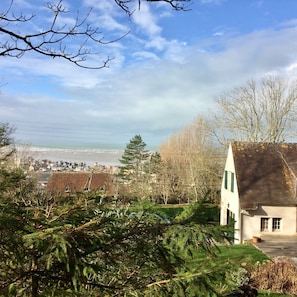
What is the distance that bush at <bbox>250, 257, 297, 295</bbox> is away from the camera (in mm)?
11430

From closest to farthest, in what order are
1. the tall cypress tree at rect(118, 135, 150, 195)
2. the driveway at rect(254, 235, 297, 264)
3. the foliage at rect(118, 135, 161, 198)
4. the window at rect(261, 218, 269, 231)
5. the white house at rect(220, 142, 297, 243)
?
the driveway at rect(254, 235, 297, 264) < the white house at rect(220, 142, 297, 243) < the window at rect(261, 218, 269, 231) < the foliage at rect(118, 135, 161, 198) < the tall cypress tree at rect(118, 135, 150, 195)

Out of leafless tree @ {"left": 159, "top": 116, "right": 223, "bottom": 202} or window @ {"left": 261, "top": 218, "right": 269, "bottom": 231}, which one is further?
leafless tree @ {"left": 159, "top": 116, "right": 223, "bottom": 202}

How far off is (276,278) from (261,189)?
32.1 feet

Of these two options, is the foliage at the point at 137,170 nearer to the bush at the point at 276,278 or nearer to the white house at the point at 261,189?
the white house at the point at 261,189

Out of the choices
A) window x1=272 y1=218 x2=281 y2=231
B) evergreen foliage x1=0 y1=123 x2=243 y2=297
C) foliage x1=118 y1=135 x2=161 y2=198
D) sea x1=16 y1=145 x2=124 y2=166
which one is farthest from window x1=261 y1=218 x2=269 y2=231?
sea x1=16 y1=145 x2=124 y2=166

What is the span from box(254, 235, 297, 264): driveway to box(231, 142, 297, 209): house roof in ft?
6.63

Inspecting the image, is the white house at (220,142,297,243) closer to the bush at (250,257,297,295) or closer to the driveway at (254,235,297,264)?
the driveway at (254,235,297,264)

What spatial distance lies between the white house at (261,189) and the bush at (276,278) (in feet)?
20.9

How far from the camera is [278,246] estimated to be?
1833cm

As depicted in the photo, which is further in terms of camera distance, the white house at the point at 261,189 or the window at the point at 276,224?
the window at the point at 276,224

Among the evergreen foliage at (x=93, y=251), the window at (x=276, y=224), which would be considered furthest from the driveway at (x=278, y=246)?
the evergreen foliage at (x=93, y=251)

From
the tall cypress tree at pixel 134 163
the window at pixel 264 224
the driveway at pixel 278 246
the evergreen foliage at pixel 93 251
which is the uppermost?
the tall cypress tree at pixel 134 163

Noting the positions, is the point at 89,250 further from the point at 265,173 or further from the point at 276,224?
the point at 265,173

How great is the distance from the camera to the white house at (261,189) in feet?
66.6
